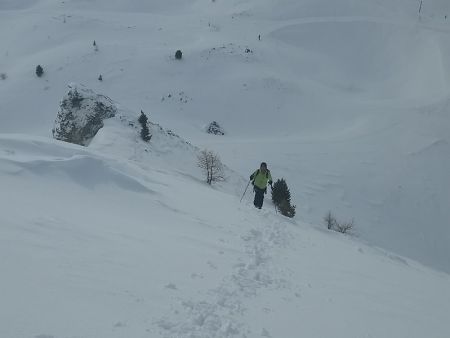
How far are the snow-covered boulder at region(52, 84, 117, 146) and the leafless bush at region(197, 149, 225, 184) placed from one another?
589 cm

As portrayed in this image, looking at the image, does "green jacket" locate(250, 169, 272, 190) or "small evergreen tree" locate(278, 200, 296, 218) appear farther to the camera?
"small evergreen tree" locate(278, 200, 296, 218)

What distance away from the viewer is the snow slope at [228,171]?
21.9 ft

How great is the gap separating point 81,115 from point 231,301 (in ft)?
64.9

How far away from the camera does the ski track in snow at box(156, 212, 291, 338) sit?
596 centimetres

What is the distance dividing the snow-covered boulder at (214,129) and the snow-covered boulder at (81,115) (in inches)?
508

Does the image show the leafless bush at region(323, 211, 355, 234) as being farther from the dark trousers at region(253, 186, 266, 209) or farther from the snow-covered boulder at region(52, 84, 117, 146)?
the snow-covered boulder at region(52, 84, 117, 146)

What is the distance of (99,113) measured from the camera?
81.5ft

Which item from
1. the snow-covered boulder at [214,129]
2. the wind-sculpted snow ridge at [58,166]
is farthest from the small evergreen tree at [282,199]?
the snow-covered boulder at [214,129]

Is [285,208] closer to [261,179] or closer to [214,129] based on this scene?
[261,179]

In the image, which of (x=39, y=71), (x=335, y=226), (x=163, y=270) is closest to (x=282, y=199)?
(x=335, y=226)

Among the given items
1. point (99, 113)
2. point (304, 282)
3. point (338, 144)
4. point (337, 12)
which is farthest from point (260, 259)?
point (337, 12)

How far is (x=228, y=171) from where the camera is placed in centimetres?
2438

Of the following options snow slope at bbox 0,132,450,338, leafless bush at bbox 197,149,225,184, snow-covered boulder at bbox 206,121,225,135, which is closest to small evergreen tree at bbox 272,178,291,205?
leafless bush at bbox 197,149,225,184

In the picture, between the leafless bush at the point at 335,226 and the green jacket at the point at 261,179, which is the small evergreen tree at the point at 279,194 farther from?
the green jacket at the point at 261,179
